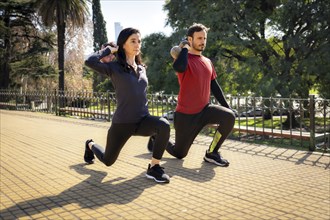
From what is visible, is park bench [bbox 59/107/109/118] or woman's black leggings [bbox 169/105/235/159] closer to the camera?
woman's black leggings [bbox 169/105/235/159]

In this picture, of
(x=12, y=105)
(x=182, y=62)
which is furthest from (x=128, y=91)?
(x=12, y=105)

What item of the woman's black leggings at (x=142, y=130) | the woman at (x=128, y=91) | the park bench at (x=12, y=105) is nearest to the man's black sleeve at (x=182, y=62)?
the woman at (x=128, y=91)

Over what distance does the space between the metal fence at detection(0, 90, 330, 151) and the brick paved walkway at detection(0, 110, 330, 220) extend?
4.00ft

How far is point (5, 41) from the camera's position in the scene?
27375mm

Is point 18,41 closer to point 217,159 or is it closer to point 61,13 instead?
point 61,13

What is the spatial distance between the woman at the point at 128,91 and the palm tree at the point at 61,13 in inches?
843

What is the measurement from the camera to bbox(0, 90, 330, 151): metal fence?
297 inches

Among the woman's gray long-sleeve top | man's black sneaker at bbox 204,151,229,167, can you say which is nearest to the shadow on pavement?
the woman's gray long-sleeve top

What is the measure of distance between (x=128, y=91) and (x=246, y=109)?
18.1ft

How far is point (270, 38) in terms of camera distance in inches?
776

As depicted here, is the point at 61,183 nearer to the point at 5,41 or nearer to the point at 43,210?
the point at 43,210

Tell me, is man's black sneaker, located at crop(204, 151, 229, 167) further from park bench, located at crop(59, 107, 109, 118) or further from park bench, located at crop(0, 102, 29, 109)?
park bench, located at crop(0, 102, 29, 109)

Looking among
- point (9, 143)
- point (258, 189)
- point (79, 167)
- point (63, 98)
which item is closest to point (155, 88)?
point (63, 98)

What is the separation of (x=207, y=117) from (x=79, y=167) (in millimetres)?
2269
